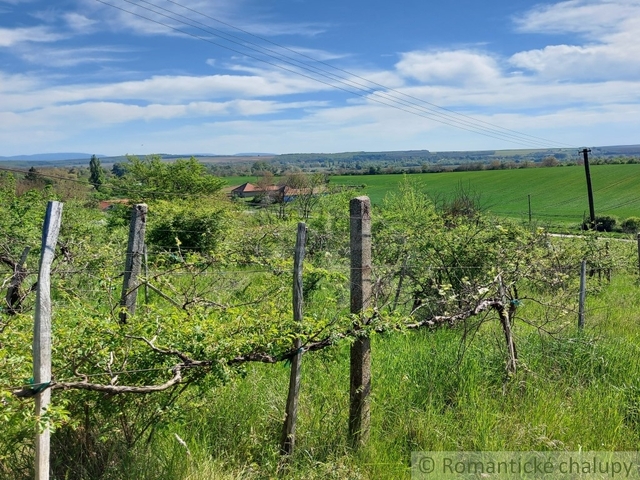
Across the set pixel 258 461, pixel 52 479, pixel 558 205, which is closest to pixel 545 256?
pixel 258 461

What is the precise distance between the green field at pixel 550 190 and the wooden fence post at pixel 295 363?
4047 centimetres

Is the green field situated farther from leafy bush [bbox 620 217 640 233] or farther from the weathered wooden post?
the weathered wooden post

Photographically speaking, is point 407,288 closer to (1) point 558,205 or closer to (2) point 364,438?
(2) point 364,438

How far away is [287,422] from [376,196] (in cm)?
6805

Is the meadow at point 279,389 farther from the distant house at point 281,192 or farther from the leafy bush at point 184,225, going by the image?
the distant house at point 281,192

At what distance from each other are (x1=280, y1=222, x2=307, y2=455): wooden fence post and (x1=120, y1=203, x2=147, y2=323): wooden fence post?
1.89 metres

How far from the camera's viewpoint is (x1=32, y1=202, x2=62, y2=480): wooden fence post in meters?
2.64

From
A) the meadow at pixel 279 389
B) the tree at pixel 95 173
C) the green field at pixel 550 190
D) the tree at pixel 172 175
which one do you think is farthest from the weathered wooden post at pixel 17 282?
the green field at pixel 550 190

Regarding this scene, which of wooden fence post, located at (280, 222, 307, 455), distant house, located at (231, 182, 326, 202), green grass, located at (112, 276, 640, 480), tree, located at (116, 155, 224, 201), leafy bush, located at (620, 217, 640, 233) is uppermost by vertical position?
tree, located at (116, 155, 224, 201)

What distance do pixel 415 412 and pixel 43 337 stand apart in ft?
9.67

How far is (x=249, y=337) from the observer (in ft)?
11.6

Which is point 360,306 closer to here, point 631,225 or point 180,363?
point 180,363

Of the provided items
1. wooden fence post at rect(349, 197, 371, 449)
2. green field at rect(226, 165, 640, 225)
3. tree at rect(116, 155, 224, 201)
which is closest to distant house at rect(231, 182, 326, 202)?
tree at rect(116, 155, 224, 201)

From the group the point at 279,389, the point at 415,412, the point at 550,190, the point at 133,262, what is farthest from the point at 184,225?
the point at 550,190
